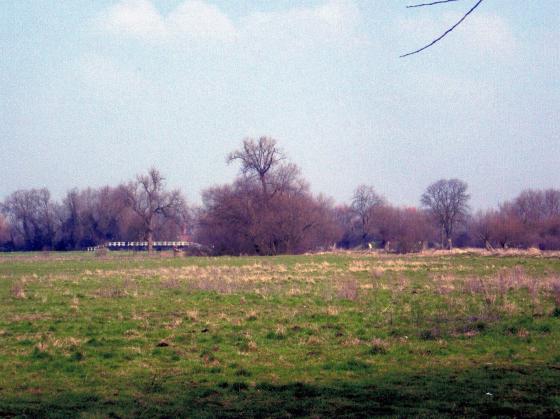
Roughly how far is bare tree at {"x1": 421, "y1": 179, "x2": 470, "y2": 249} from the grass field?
70093mm

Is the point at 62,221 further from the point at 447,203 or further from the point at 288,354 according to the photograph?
the point at 288,354

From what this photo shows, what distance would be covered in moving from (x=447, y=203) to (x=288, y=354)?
8350cm

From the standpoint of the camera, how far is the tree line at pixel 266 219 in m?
65.9

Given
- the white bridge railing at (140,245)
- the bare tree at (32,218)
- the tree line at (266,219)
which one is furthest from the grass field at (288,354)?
the bare tree at (32,218)

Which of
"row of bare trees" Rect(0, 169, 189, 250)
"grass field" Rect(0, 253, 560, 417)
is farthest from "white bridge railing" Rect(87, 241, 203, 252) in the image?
"grass field" Rect(0, 253, 560, 417)

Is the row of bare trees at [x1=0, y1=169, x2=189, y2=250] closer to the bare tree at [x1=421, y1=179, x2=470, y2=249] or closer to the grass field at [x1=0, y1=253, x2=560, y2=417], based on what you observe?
the bare tree at [x1=421, y1=179, x2=470, y2=249]

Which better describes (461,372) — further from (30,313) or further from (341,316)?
(30,313)

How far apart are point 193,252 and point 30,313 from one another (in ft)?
171

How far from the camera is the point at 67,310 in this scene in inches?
603

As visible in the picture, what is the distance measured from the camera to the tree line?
65.9 metres

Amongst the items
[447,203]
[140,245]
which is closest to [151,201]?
[140,245]

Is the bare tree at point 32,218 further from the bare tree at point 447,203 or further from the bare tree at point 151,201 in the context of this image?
the bare tree at point 447,203

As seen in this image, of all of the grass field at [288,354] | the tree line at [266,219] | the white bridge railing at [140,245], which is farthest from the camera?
the white bridge railing at [140,245]

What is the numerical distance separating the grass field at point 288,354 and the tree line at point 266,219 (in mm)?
47290
